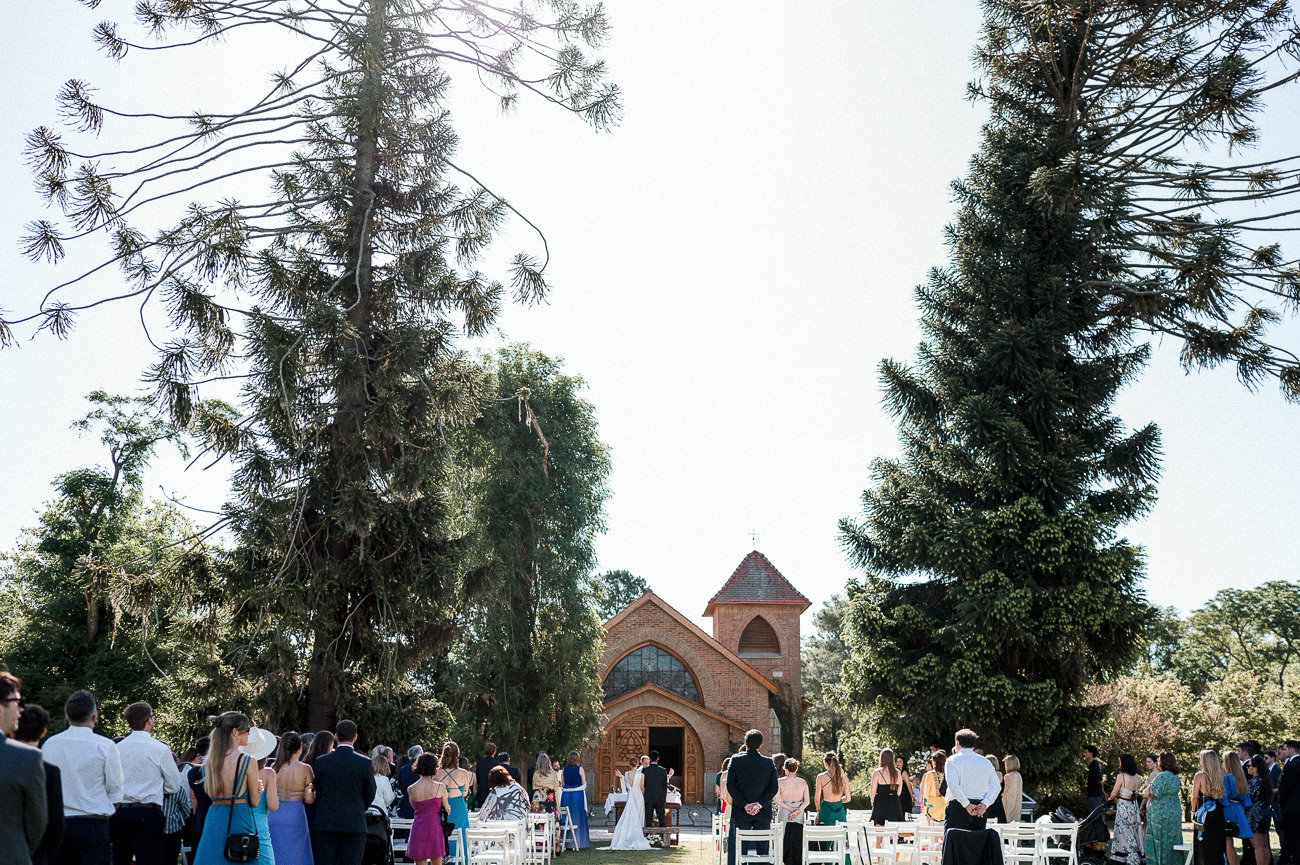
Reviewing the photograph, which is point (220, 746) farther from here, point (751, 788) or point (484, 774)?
point (484, 774)

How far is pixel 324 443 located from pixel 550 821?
669 centimetres

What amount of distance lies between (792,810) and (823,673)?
5955cm

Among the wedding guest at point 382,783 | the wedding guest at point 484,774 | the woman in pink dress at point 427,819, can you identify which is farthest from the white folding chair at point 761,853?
the wedding guest at point 484,774

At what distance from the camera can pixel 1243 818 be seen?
37.6ft

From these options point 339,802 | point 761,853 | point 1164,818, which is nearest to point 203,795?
point 339,802

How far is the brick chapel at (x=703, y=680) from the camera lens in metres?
34.3

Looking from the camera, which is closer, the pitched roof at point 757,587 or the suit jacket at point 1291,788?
the suit jacket at point 1291,788

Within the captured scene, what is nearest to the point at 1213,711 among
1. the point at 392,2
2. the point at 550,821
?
the point at 550,821

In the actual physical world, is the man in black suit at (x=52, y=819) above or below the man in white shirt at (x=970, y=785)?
above

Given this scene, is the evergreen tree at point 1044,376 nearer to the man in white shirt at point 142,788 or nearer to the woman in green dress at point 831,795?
the woman in green dress at point 831,795

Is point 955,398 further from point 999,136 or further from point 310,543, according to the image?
point 310,543

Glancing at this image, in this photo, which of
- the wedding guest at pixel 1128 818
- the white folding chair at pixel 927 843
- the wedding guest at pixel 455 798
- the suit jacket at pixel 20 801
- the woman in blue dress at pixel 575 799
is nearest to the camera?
the suit jacket at pixel 20 801

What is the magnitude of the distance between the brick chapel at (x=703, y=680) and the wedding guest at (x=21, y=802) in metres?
29.1

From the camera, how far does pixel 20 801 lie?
4199 millimetres
